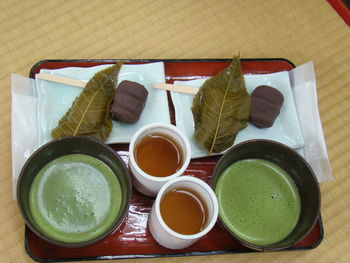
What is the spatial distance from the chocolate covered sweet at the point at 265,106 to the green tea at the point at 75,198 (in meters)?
0.52

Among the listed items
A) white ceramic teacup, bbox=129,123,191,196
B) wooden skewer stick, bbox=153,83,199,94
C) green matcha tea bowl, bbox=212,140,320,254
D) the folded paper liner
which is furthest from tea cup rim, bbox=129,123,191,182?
the folded paper liner

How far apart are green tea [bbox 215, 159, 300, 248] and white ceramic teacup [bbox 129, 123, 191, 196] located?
206mm

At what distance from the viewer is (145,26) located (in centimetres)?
168

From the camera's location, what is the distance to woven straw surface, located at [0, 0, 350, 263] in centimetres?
157

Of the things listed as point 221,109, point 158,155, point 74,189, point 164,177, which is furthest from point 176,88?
point 74,189

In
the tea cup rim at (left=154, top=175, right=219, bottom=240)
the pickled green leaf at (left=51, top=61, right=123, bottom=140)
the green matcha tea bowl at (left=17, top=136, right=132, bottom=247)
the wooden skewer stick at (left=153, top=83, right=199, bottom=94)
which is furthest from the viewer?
the wooden skewer stick at (left=153, top=83, right=199, bottom=94)

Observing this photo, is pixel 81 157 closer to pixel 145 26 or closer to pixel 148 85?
pixel 148 85

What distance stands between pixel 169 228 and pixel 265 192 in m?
0.39

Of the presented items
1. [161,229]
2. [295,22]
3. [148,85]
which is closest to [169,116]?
[148,85]

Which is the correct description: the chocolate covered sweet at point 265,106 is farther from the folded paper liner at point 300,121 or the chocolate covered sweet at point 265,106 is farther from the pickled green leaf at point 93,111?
the pickled green leaf at point 93,111

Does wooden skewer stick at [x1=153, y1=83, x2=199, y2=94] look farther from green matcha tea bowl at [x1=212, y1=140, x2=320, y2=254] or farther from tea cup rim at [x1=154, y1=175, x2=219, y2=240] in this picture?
tea cup rim at [x1=154, y1=175, x2=219, y2=240]

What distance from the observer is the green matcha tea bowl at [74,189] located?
1217 millimetres

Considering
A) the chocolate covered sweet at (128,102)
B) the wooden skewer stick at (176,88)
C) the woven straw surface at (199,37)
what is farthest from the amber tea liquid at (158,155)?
the woven straw surface at (199,37)

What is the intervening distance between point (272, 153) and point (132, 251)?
21.9 inches
